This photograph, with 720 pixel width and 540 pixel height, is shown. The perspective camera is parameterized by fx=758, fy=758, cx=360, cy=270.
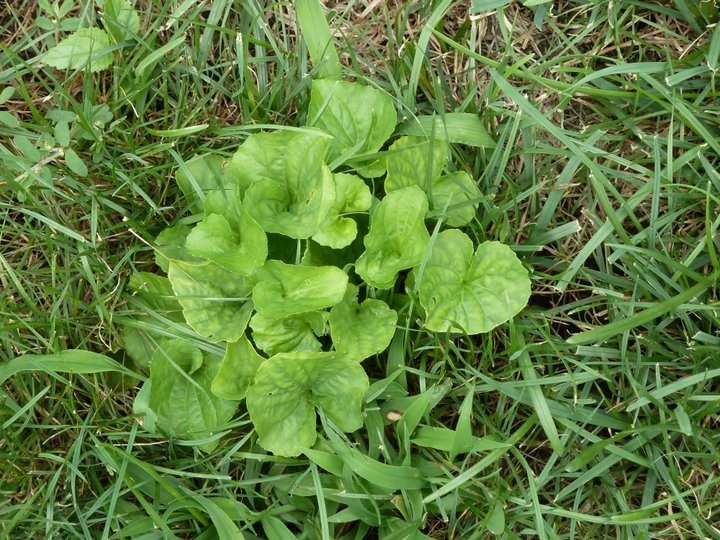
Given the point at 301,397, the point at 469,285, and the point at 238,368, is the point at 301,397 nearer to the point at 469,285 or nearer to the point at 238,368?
the point at 238,368

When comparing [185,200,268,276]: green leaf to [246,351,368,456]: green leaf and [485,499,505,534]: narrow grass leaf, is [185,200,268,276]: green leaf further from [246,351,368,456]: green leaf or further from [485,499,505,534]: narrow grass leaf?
[485,499,505,534]: narrow grass leaf

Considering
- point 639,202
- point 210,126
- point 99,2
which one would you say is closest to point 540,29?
point 639,202

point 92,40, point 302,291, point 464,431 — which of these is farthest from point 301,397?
point 92,40

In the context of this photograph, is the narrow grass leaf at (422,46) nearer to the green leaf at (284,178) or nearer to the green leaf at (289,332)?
the green leaf at (284,178)

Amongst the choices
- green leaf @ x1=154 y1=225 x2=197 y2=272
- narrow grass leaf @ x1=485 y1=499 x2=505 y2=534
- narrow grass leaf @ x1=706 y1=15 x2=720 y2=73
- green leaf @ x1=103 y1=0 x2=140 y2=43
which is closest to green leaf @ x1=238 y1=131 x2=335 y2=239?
green leaf @ x1=154 y1=225 x2=197 y2=272

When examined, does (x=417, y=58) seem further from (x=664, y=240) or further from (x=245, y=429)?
(x=245, y=429)

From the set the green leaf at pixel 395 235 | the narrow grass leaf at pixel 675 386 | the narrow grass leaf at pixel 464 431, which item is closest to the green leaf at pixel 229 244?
the green leaf at pixel 395 235
